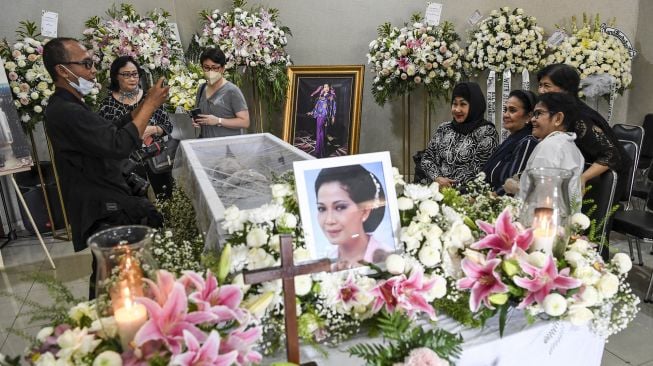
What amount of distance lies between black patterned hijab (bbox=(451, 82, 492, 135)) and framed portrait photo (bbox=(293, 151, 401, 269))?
204cm

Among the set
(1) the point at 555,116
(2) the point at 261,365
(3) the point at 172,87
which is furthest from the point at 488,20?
(2) the point at 261,365

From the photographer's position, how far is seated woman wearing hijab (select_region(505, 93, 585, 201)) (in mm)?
2299

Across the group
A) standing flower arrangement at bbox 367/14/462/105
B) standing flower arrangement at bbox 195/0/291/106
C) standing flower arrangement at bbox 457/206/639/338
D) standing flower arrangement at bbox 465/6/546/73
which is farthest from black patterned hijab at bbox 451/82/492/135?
standing flower arrangement at bbox 195/0/291/106

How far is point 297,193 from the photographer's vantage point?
1.32 m

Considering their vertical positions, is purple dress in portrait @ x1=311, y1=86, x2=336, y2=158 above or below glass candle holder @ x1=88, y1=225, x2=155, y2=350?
above

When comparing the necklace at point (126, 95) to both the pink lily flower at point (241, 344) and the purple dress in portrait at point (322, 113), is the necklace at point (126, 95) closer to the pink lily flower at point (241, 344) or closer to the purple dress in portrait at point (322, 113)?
the purple dress in portrait at point (322, 113)

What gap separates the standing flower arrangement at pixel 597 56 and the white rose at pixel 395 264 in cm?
391

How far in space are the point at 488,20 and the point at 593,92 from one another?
1209 mm

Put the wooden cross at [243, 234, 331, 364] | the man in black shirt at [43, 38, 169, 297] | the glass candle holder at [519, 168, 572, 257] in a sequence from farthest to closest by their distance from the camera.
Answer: the man in black shirt at [43, 38, 169, 297], the glass candle holder at [519, 168, 572, 257], the wooden cross at [243, 234, 331, 364]

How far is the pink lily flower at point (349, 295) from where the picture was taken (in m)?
1.24

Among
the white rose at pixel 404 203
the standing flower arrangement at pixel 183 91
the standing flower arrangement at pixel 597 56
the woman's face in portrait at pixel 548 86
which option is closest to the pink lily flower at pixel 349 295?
the white rose at pixel 404 203

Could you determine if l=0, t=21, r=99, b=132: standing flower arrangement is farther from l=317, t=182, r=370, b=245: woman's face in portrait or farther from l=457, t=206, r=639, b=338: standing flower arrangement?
l=457, t=206, r=639, b=338: standing flower arrangement

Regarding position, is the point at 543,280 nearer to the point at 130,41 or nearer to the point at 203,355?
the point at 203,355

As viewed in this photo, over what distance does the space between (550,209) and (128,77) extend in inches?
116
